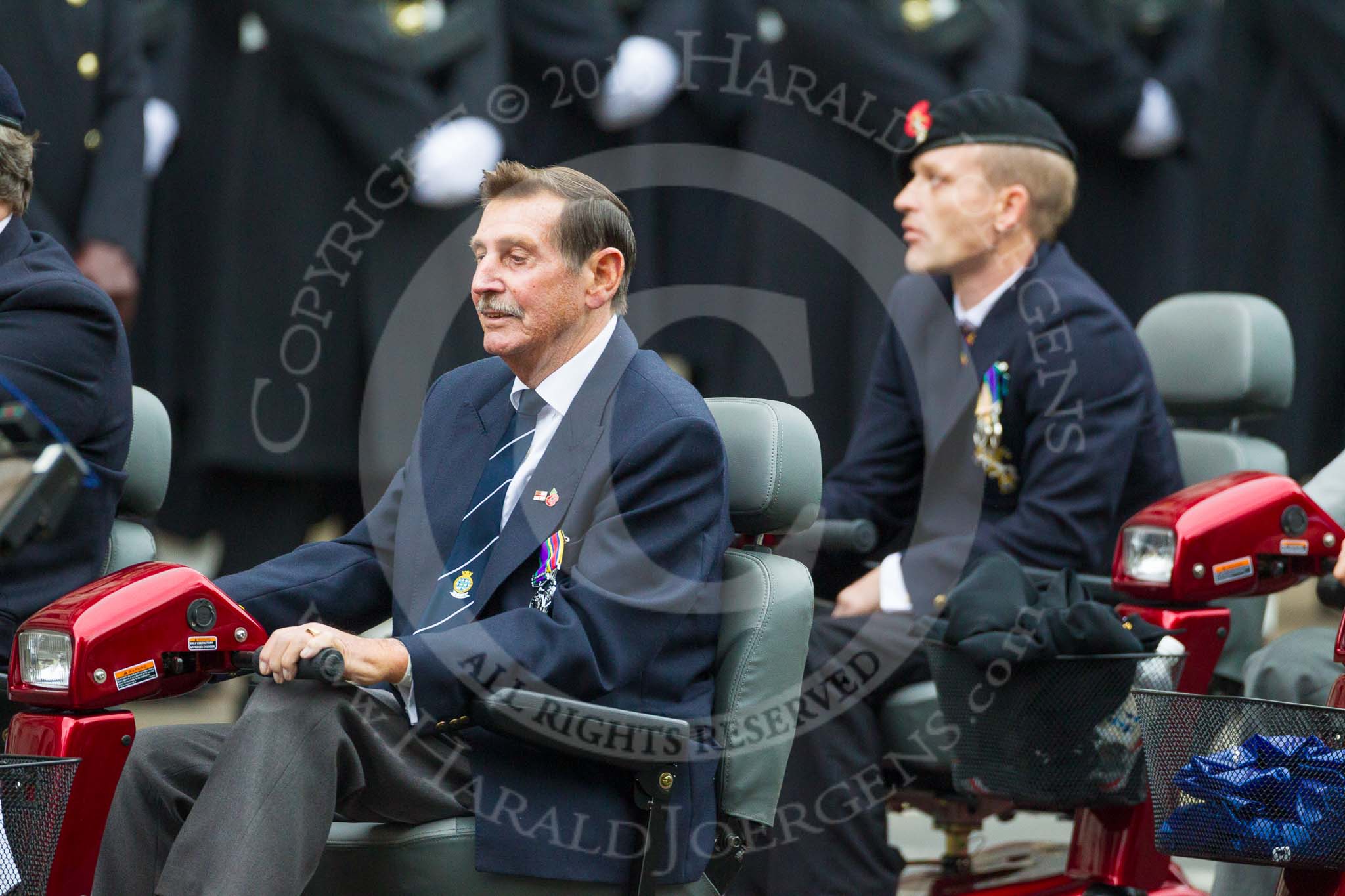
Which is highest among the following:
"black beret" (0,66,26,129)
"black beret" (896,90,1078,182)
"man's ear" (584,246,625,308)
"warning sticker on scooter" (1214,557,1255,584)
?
"black beret" (896,90,1078,182)

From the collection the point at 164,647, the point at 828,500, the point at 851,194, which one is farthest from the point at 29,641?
the point at 851,194

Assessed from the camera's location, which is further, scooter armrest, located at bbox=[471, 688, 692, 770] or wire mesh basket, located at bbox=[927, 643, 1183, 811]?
wire mesh basket, located at bbox=[927, 643, 1183, 811]

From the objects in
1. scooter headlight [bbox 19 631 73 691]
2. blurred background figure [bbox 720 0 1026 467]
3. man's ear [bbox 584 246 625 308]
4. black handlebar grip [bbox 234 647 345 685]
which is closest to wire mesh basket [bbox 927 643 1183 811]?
man's ear [bbox 584 246 625 308]

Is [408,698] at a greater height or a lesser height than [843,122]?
lesser

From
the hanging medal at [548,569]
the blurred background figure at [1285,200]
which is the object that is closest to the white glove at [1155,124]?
the blurred background figure at [1285,200]

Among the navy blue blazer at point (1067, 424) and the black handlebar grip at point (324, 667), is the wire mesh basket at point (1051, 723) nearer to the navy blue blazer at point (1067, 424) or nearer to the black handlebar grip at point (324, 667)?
the navy blue blazer at point (1067, 424)

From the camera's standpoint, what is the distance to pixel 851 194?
4.92 meters

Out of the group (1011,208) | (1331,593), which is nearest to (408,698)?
(1331,593)

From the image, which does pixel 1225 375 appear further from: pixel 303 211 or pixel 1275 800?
pixel 303 211

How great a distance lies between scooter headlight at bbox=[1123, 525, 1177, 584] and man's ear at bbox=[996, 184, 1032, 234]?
1.00m

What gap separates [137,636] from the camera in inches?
91.5

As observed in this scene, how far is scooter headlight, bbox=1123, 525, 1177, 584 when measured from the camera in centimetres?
291

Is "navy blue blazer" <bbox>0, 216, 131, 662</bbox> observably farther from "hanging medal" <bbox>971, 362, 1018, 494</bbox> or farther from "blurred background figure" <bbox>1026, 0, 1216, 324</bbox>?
"blurred background figure" <bbox>1026, 0, 1216, 324</bbox>

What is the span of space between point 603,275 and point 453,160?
2.19 m
